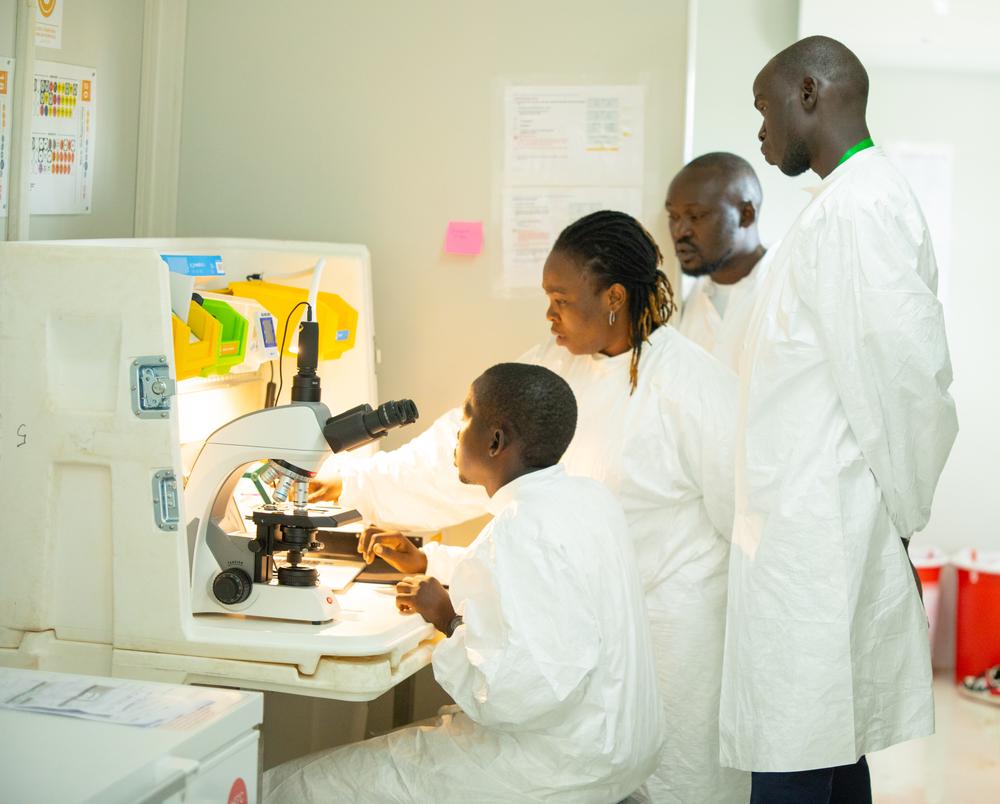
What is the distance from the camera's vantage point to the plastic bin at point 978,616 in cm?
393

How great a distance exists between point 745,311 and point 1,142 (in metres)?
1.60

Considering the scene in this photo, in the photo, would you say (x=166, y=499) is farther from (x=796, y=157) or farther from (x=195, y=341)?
(x=796, y=157)

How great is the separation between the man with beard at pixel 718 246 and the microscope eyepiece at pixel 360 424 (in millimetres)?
998

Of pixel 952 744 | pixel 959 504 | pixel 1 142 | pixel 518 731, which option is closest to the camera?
pixel 518 731

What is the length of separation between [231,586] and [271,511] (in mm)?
138

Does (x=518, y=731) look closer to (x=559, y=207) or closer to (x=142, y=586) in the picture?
(x=142, y=586)

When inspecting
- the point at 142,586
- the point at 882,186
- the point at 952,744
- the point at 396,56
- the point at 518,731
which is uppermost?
the point at 396,56

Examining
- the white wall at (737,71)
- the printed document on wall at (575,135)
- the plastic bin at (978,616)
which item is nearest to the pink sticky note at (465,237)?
the printed document on wall at (575,135)

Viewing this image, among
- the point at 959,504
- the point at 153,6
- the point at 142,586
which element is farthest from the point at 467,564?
the point at 959,504

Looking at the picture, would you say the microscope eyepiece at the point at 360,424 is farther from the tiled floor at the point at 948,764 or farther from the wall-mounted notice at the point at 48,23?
the tiled floor at the point at 948,764

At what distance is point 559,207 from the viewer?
256 cm

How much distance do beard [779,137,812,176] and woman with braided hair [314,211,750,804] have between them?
0.34 metres

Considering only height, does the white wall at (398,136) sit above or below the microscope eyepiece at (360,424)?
above

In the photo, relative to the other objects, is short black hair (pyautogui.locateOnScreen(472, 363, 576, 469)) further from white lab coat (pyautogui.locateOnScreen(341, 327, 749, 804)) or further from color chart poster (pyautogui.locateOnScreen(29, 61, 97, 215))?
color chart poster (pyautogui.locateOnScreen(29, 61, 97, 215))
